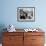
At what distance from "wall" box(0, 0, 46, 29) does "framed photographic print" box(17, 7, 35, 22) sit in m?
0.10

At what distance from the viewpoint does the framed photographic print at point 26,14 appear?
422 cm

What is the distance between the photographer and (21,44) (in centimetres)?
377

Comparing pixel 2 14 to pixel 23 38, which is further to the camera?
pixel 2 14

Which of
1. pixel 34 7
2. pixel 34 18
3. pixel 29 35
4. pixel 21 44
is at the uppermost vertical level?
pixel 34 7

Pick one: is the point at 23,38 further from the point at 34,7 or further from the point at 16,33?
the point at 34,7

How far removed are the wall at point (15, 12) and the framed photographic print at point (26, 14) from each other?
0.32ft

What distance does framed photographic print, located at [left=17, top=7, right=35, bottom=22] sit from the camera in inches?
166

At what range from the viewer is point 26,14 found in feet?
13.9

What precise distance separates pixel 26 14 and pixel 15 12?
36 cm

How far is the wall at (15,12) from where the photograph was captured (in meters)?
4.21

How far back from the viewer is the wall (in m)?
4.21

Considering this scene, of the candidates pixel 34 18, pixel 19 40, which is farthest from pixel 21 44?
pixel 34 18

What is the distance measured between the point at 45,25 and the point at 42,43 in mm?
727

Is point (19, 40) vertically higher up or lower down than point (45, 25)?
lower down
